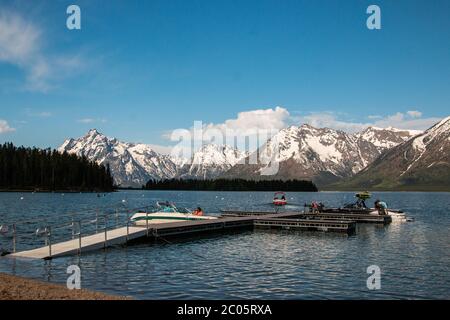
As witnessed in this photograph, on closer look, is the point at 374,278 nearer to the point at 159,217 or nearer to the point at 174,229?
the point at 174,229

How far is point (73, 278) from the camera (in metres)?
28.2

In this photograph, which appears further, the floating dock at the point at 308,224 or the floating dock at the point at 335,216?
the floating dock at the point at 335,216

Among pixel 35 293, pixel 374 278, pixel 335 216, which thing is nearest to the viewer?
pixel 35 293

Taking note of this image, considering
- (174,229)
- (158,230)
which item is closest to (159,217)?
(174,229)

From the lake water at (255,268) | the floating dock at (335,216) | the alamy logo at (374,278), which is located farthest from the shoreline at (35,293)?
the floating dock at (335,216)

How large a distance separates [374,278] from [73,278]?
20.0 metres

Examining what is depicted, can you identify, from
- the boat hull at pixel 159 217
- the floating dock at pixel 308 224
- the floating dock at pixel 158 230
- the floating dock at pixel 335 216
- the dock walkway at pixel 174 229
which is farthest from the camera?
the floating dock at pixel 335 216

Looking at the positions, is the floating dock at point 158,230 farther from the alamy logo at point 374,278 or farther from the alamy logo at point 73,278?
the alamy logo at point 374,278

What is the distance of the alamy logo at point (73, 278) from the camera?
26003 mm

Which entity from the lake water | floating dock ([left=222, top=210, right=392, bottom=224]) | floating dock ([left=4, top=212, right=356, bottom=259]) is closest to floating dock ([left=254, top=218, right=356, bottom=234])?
floating dock ([left=4, top=212, right=356, bottom=259])

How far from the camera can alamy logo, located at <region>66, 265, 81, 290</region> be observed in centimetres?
2600

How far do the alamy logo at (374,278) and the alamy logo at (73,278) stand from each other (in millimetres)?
17889
